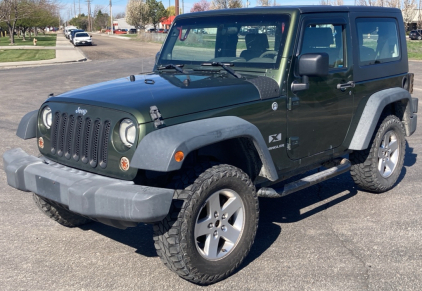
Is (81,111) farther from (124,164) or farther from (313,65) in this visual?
(313,65)

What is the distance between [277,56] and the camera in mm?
4516

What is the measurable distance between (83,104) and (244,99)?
4.14ft

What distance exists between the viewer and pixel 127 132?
12.0 feet

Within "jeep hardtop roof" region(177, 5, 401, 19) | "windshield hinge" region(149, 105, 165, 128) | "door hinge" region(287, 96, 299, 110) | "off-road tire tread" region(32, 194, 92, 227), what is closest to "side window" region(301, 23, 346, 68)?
"jeep hardtop roof" region(177, 5, 401, 19)

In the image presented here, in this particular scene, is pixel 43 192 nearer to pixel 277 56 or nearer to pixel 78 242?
pixel 78 242

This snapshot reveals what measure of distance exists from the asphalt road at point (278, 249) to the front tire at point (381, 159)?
176 millimetres

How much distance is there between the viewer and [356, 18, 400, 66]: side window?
17.8 ft

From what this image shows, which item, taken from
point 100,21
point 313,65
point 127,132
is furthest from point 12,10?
point 100,21

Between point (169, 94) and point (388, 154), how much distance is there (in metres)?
3.20

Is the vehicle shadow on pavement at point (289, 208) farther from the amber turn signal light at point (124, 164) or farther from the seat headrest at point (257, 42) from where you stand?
the seat headrest at point (257, 42)

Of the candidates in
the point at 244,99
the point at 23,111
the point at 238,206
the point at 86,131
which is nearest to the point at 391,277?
the point at 238,206

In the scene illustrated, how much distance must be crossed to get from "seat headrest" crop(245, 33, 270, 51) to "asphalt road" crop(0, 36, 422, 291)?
5.56 ft

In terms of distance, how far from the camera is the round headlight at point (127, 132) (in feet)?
11.9

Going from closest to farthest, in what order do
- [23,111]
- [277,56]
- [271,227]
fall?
[277,56] < [271,227] < [23,111]
